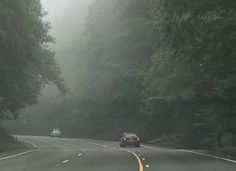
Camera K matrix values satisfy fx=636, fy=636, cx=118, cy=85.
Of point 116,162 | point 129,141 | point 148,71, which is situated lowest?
point 116,162

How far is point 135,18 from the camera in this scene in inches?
2889

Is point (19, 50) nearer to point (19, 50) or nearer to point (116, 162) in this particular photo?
point (19, 50)

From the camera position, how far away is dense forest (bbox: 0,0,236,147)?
26047mm

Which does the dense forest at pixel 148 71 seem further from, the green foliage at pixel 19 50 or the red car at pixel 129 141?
the red car at pixel 129 141

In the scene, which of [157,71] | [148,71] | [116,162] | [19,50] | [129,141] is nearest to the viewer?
[116,162]

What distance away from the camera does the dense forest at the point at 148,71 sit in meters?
26.0

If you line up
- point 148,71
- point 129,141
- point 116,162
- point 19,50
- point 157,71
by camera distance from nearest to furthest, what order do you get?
point 116,162 < point 19,50 < point 157,71 < point 129,141 < point 148,71

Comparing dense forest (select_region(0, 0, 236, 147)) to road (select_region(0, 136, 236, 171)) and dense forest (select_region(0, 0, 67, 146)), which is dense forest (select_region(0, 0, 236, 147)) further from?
road (select_region(0, 136, 236, 171))

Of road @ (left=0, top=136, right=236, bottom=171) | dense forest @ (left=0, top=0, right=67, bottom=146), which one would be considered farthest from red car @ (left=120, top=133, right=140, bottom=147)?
road @ (left=0, top=136, right=236, bottom=171)

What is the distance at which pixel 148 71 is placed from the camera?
62906 mm

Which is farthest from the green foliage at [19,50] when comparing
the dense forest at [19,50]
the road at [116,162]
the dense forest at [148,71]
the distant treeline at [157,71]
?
the road at [116,162]

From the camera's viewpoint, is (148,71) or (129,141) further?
(148,71)

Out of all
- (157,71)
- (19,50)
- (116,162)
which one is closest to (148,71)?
(157,71)

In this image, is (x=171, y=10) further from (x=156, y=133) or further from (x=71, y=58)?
(x=71, y=58)
